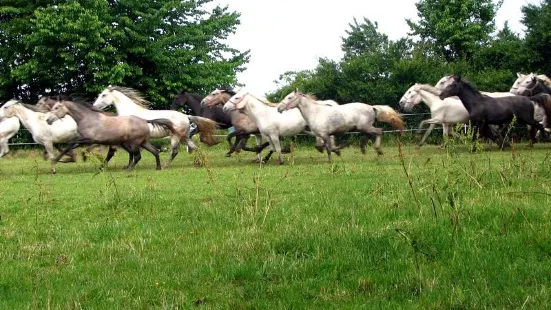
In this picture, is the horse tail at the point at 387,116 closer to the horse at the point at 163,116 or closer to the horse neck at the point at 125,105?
the horse at the point at 163,116

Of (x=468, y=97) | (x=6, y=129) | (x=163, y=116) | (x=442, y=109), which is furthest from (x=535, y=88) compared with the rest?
A: (x=6, y=129)

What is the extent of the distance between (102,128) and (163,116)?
7.35 feet

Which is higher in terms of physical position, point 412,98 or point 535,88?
point 535,88

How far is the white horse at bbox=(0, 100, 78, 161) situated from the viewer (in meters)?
17.8

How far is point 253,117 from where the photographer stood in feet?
56.6

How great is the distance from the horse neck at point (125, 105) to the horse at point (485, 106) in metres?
8.95

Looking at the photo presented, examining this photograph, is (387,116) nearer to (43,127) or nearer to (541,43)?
(43,127)

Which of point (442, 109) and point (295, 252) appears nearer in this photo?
point (295, 252)

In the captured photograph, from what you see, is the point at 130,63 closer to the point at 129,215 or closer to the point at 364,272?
the point at 129,215

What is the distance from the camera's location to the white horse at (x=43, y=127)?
17.8 meters

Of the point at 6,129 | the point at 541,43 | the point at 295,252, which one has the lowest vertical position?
the point at 295,252

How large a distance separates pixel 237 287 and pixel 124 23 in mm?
29565

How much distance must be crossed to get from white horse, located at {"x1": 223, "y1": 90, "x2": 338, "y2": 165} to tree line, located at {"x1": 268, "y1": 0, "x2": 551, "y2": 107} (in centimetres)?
1154

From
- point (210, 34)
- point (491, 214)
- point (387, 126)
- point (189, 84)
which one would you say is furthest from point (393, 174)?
point (210, 34)
